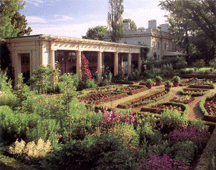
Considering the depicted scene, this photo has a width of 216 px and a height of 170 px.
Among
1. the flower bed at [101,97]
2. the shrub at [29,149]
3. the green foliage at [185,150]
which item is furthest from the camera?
the flower bed at [101,97]

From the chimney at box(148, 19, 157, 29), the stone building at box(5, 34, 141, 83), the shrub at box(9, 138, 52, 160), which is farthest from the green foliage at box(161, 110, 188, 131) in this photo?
the chimney at box(148, 19, 157, 29)

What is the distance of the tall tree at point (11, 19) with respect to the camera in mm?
17578

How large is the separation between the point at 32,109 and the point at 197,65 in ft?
90.4

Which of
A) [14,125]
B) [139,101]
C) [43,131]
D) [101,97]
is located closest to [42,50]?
[101,97]

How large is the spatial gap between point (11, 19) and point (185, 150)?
18848 millimetres

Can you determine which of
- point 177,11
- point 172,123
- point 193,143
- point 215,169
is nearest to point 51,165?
point 215,169

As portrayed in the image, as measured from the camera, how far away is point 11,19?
19359 millimetres

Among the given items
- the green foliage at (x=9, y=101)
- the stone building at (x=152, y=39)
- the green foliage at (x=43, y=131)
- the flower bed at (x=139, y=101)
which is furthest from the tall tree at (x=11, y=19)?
the stone building at (x=152, y=39)

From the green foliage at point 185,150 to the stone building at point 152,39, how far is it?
3161 centimetres

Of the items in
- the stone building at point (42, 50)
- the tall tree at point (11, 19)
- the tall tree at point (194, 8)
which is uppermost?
the tall tree at point (194, 8)

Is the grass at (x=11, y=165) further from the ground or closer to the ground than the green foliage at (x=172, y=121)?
closer to the ground

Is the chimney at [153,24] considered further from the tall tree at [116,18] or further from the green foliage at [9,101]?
the green foliage at [9,101]

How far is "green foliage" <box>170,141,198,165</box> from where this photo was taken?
5671 mm

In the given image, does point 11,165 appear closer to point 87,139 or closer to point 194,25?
point 87,139
